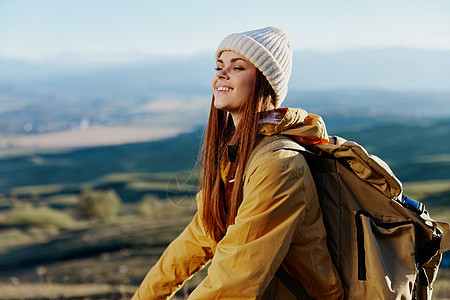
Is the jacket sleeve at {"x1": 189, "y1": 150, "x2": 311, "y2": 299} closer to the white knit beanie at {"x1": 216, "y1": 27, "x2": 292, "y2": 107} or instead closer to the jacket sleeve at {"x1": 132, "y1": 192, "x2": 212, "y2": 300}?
the white knit beanie at {"x1": 216, "y1": 27, "x2": 292, "y2": 107}

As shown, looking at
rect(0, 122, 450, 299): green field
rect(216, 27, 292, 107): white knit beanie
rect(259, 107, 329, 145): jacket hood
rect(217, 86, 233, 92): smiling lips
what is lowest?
rect(0, 122, 450, 299): green field

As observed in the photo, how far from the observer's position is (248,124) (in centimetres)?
270

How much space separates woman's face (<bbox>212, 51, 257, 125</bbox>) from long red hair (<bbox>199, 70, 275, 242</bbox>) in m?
0.04

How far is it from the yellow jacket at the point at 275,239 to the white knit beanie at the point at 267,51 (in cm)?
41

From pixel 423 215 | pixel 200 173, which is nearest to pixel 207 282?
pixel 200 173

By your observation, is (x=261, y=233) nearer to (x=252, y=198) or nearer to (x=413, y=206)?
(x=252, y=198)

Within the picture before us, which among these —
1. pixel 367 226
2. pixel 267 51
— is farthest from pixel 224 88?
pixel 367 226

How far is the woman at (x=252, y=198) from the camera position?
7.33 feet

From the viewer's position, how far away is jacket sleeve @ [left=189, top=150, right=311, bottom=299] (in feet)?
7.23

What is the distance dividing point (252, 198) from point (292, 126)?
585mm

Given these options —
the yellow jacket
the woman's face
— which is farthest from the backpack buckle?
the woman's face

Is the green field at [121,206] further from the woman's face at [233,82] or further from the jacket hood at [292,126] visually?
the jacket hood at [292,126]

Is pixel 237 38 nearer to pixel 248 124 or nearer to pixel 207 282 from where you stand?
pixel 248 124

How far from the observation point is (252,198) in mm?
2305
